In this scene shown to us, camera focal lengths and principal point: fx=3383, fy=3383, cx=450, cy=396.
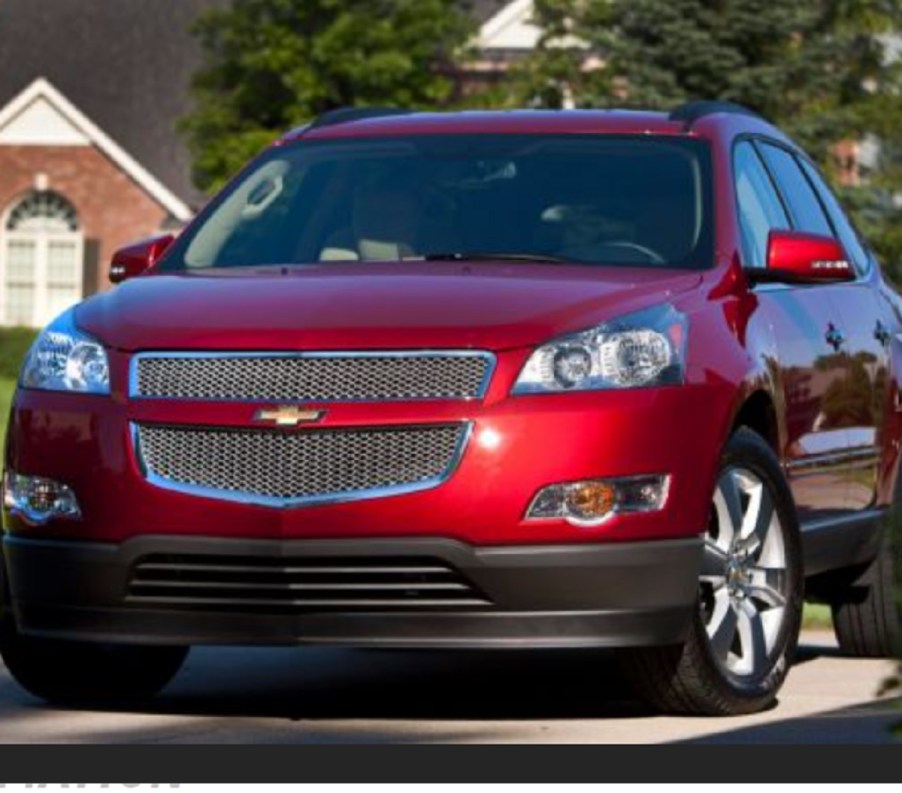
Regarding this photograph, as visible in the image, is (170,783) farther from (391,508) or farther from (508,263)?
(508,263)

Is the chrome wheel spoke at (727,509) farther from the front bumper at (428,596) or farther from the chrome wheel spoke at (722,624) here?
the front bumper at (428,596)

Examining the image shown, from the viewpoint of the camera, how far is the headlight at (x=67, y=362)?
9.16m

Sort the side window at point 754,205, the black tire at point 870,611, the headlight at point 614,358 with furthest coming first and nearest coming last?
the black tire at point 870,611, the side window at point 754,205, the headlight at point 614,358

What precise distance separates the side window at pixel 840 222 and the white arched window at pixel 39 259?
60.3 meters

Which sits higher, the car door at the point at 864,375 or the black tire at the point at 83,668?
the car door at the point at 864,375

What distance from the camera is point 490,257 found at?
32.3 feet

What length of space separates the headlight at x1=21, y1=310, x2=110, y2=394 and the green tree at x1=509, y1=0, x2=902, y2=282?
4157 cm

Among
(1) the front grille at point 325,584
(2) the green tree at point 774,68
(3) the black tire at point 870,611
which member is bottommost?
(2) the green tree at point 774,68

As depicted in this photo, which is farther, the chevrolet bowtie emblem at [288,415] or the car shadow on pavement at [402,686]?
the car shadow on pavement at [402,686]

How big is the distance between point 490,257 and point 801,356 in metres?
1.03

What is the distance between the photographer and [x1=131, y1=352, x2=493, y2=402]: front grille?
877 centimetres

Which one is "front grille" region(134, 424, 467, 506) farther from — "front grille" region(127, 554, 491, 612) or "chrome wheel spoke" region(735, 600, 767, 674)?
"chrome wheel spoke" region(735, 600, 767, 674)

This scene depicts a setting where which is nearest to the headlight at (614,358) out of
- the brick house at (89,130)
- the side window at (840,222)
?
the side window at (840,222)

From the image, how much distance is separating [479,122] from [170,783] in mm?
3745
